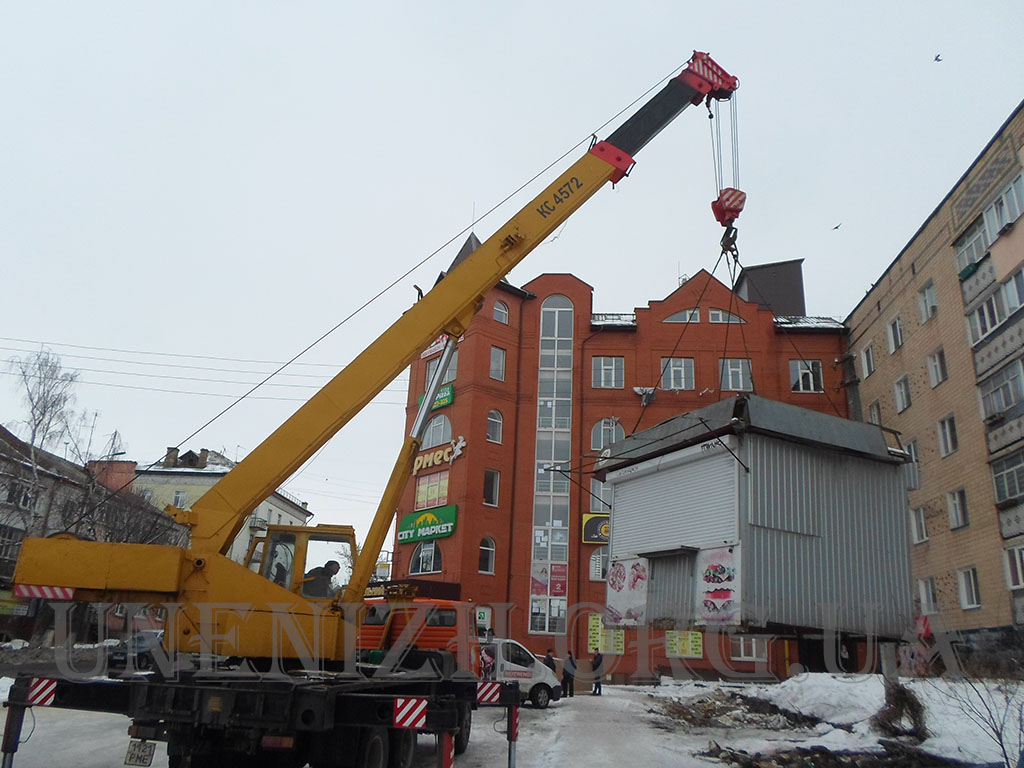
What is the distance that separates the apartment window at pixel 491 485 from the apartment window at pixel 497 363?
4928 mm

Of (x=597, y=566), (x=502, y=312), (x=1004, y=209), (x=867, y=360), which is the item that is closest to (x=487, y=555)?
(x=597, y=566)

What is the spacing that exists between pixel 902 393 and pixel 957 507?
6.89 metres

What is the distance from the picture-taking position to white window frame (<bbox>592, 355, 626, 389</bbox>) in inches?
1587

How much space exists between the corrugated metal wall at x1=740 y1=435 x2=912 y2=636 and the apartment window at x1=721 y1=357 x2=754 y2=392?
82.2ft

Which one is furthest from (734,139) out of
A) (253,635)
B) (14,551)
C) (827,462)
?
(14,551)

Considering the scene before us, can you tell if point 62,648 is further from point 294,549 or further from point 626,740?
point 626,740

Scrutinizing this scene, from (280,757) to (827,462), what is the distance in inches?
428

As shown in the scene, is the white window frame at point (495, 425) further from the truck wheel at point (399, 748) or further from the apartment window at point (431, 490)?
the truck wheel at point (399, 748)

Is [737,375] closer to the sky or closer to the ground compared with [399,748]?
closer to the sky

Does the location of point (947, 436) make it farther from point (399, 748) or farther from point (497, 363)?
point (399, 748)

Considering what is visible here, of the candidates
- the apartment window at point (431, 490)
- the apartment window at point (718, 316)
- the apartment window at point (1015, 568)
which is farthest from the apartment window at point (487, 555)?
the apartment window at point (1015, 568)

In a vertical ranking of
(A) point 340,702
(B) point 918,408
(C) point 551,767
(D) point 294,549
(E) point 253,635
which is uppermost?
(B) point 918,408

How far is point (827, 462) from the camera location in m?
14.7

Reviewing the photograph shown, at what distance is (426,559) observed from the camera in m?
37.0
